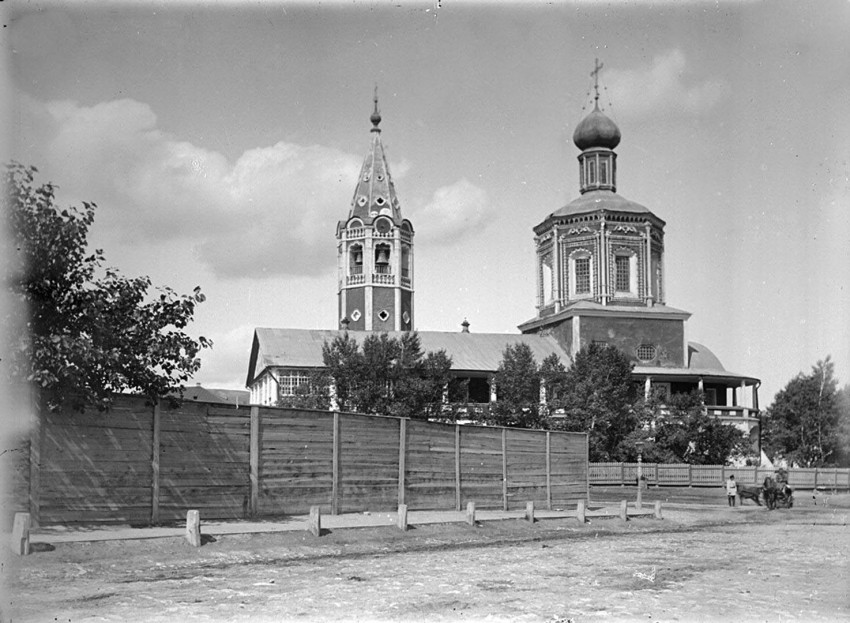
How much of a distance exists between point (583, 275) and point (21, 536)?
6192 cm

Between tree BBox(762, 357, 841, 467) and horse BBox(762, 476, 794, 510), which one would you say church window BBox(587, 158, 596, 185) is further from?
horse BBox(762, 476, 794, 510)

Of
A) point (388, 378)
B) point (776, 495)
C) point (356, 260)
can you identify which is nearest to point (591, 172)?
point (356, 260)

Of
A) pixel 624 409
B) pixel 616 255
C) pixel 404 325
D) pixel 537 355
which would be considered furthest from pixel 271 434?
pixel 404 325

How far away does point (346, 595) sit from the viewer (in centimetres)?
1352

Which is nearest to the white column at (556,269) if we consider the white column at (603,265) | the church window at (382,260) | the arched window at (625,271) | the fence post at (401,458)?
the white column at (603,265)

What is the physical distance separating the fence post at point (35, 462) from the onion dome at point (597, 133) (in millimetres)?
64815

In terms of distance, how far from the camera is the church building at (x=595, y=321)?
68812mm

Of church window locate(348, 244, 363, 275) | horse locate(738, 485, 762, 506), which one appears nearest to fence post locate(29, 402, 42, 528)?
horse locate(738, 485, 762, 506)

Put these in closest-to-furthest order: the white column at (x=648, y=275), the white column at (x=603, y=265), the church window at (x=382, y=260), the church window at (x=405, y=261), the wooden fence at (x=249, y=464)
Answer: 1. the wooden fence at (x=249, y=464)
2. the white column at (x=603, y=265)
3. the white column at (x=648, y=275)
4. the church window at (x=382, y=260)
5. the church window at (x=405, y=261)

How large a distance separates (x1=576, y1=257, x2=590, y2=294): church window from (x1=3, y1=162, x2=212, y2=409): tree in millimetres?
56122

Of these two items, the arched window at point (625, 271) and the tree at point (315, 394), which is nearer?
the tree at point (315, 394)

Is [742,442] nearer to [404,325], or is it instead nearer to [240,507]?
[404,325]

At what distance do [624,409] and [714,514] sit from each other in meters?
24.2

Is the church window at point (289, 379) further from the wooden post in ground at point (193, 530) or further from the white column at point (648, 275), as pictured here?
the wooden post in ground at point (193, 530)
